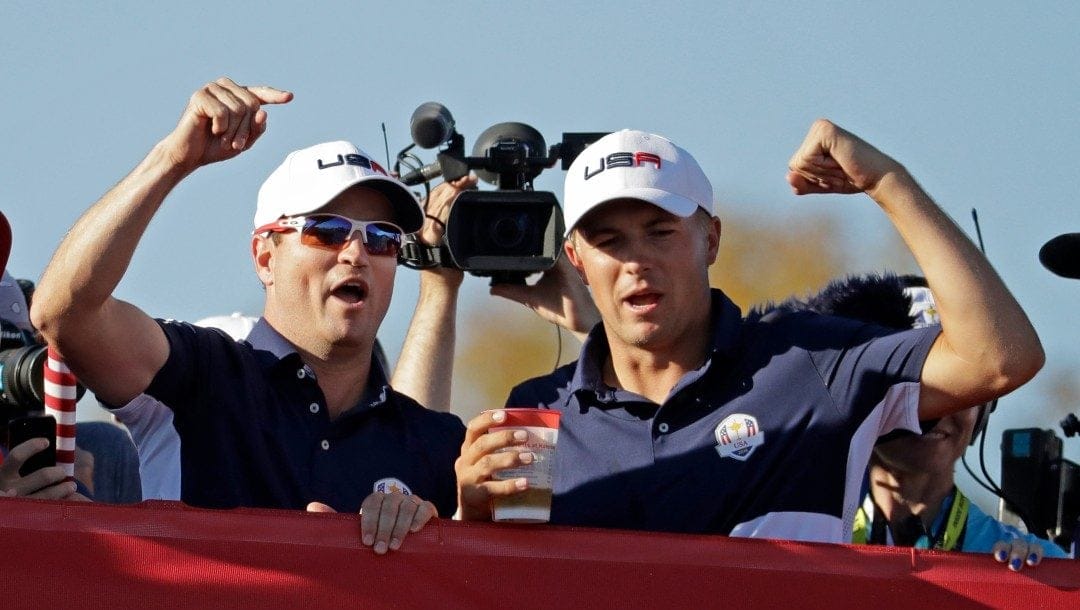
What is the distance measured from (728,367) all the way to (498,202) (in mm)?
950

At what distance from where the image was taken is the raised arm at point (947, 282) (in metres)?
3.96

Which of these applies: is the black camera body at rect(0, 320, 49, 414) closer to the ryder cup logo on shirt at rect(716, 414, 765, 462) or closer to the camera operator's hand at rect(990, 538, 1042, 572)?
the ryder cup logo on shirt at rect(716, 414, 765, 462)

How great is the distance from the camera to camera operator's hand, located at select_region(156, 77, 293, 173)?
156 inches

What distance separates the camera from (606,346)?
4637mm

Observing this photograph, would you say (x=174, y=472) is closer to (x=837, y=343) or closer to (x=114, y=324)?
(x=114, y=324)

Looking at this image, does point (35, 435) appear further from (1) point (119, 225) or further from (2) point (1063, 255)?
(2) point (1063, 255)

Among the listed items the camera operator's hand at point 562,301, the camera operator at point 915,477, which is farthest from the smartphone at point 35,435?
the camera operator at point 915,477

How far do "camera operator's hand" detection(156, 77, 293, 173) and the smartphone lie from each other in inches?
26.4

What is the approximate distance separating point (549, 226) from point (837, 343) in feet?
3.42

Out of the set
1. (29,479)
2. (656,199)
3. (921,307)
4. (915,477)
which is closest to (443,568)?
(29,479)

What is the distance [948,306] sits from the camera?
3.97 m

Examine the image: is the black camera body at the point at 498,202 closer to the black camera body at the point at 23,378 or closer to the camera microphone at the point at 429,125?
the camera microphone at the point at 429,125

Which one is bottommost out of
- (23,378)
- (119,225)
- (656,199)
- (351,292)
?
(23,378)

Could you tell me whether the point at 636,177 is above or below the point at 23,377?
above
